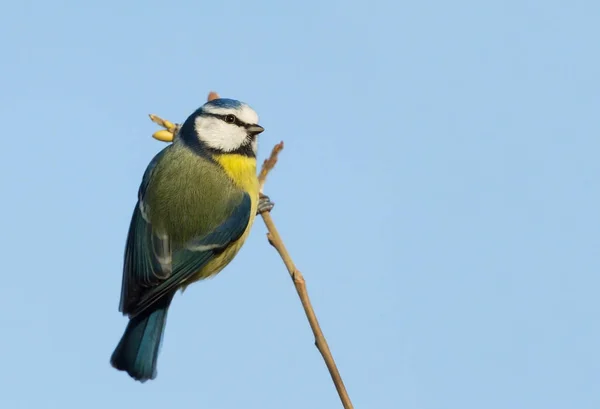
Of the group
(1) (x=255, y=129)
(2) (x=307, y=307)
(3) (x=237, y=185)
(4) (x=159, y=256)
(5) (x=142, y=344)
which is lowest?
(2) (x=307, y=307)

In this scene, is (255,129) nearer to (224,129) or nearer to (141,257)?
(224,129)

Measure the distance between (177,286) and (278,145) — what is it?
152 cm

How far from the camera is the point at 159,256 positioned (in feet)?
13.7

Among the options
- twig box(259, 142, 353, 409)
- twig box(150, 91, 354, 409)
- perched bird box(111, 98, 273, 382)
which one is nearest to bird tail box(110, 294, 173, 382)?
perched bird box(111, 98, 273, 382)

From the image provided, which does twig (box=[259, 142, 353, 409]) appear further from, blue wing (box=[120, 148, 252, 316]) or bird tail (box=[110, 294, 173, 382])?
bird tail (box=[110, 294, 173, 382])

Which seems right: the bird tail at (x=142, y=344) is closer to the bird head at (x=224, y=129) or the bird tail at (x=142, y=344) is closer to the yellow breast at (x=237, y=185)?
the yellow breast at (x=237, y=185)

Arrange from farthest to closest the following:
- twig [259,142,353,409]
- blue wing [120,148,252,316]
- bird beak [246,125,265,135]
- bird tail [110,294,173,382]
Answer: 1. bird beak [246,125,265,135]
2. bird tail [110,294,173,382]
3. blue wing [120,148,252,316]
4. twig [259,142,353,409]

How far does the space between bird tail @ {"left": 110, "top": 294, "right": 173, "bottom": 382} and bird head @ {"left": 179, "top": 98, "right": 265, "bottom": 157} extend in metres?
0.89

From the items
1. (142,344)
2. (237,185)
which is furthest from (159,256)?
(237,185)

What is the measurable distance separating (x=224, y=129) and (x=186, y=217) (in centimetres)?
61

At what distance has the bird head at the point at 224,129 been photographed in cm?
455

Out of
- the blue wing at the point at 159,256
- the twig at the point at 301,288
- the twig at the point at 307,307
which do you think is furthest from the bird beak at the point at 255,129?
the twig at the point at 307,307

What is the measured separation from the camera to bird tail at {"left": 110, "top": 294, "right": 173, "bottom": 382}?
13.9ft

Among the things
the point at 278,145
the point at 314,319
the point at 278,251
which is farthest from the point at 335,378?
the point at 278,145
